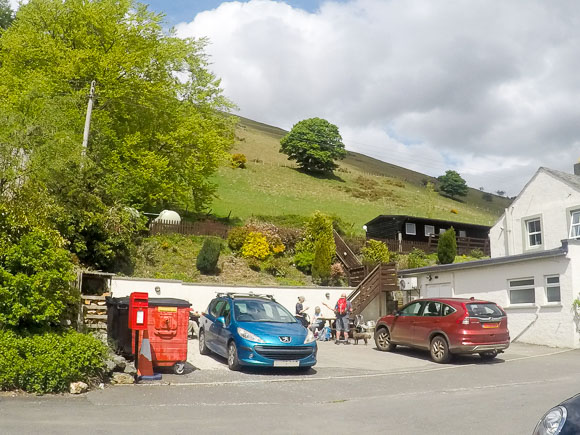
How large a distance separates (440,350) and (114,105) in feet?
70.1

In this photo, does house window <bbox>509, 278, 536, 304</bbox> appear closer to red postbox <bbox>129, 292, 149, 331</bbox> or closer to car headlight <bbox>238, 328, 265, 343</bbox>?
car headlight <bbox>238, 328, 265, 343</bbox>

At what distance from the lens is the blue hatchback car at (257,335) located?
1153 centimetres

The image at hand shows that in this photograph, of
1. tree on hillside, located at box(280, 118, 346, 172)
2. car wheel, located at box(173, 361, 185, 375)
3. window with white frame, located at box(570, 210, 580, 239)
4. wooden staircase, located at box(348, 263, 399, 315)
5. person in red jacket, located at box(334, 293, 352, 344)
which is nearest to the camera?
car wheel, located at box(173, 361, 185, 375)

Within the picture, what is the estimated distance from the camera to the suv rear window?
1382 centimetres

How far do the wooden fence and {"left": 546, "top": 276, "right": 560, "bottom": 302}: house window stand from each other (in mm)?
17898

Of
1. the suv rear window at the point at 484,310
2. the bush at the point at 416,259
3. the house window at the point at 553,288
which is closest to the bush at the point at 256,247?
the bush at the point at 416,259

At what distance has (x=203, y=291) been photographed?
2041 centimetres

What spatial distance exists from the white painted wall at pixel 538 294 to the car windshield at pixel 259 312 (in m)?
9.76

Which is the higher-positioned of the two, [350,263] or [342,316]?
[350,263]

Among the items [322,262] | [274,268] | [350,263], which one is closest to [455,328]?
[322,262]

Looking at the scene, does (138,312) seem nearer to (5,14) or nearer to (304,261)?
(304,261)

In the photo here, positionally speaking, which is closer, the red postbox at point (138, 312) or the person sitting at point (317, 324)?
the red postbox at point (138, 312)

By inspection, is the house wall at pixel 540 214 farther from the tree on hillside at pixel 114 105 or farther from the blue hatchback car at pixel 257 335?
the tree on hillside at pixel 114 105

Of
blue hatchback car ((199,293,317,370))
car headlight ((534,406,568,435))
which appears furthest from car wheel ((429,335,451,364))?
car headlight ((534,406,568,435))
